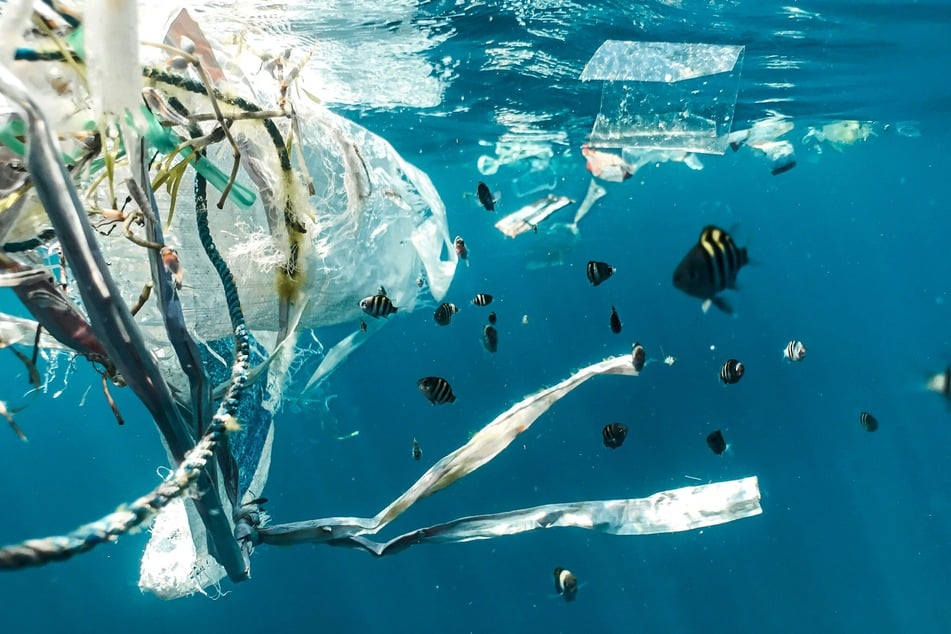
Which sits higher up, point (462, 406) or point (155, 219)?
point (155, 219)

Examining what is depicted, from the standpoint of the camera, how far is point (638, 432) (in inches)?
1104

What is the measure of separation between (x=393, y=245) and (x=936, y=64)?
1616 centimetres

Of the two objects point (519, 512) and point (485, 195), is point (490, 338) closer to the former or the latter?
point (485, 195)

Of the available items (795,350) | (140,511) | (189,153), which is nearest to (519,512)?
(140,511)

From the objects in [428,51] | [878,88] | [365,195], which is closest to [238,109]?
[365,195]

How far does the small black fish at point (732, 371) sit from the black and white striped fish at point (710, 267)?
4.25 metres

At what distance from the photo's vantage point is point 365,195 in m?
3.94

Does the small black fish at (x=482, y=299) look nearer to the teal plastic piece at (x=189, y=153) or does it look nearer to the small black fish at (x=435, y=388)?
the small black fish at (x=435, y=388)

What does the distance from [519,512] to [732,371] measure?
530 cm

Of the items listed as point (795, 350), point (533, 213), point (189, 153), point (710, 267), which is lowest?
point (795, 350)

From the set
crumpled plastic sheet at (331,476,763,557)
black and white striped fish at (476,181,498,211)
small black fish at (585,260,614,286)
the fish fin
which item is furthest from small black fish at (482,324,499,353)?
crumpled plastic sheet at (331,476,763,557)

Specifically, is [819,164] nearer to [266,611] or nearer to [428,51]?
[428,51]

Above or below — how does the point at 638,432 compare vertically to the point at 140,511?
below

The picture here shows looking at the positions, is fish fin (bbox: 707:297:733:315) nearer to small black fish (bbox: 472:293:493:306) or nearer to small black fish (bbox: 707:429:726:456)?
small black fish (bbox: 707:429:726:456)
